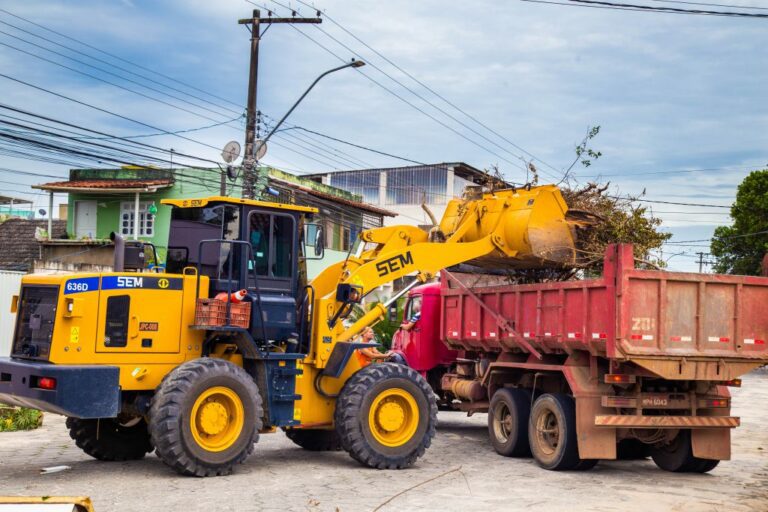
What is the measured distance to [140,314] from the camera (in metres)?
10.7

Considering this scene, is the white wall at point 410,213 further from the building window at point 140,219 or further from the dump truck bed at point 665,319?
the dump truck bed at point 665,319

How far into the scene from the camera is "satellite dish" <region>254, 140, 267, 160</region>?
22875mm

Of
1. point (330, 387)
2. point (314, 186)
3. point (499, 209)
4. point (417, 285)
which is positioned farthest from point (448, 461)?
point (314, 186)

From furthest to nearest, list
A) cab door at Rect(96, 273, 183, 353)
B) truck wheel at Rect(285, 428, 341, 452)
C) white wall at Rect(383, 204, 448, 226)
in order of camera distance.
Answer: white wall at Rect(383, 204, 448, 226) < truck wheel at Rect(285, 428, 341, 452) < cab door at Rect(96, 273, 183, 353)

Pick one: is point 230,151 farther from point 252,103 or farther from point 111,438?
point 111,438

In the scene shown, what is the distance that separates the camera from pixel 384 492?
33.1 ft

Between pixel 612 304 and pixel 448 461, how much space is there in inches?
137

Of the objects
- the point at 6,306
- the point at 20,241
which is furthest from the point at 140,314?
the point at 20,241

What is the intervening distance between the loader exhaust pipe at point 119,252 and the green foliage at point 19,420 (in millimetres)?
6182

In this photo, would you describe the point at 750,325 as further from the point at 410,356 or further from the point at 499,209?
the point at 410,356

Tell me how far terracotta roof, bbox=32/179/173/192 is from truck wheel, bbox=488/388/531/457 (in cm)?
2203

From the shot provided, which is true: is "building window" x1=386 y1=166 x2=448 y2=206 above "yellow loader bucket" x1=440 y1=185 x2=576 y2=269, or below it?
above

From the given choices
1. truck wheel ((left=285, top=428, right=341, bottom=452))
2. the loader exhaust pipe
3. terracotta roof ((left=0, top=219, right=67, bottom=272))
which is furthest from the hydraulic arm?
terracotta roof ((left=0, top=219, right=67, bottom=272))

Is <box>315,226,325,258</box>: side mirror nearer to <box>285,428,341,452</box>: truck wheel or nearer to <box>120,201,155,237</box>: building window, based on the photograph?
<box>285,428,341,452</box>: truck wheel
